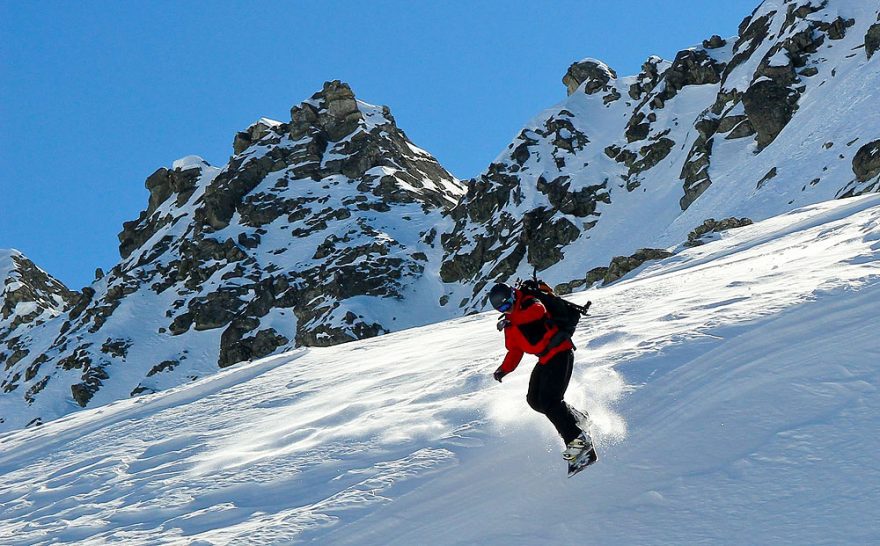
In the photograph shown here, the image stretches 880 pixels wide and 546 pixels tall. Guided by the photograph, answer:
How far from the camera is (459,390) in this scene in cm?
1126

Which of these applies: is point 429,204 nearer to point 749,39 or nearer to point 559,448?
point 749,39

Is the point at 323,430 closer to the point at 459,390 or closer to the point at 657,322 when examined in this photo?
the point at 459,390

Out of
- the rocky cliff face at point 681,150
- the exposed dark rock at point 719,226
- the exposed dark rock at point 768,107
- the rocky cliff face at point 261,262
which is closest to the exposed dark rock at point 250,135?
the rocky cliff face at point 261,262

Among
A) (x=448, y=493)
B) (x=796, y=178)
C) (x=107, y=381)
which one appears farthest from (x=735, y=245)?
(x=107, y=381)

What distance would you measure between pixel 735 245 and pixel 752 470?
59.2 feet

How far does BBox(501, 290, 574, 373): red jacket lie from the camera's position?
7.74m

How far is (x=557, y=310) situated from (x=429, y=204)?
9742 centimetres

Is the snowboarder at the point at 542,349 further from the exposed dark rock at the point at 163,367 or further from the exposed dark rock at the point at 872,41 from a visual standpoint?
the exposed dark rock at the point at 163,367

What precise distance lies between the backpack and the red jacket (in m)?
0.05

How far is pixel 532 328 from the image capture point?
7.81m

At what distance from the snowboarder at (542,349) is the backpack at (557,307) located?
0.05 meters

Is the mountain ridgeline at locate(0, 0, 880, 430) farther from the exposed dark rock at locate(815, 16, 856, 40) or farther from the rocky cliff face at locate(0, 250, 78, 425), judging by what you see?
the rocky cliff face at locate(0, 250, 78, 425)

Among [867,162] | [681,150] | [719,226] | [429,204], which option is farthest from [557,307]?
[429,204]

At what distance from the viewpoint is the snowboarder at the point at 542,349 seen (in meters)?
7.52
